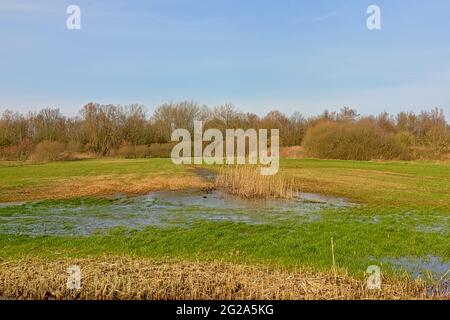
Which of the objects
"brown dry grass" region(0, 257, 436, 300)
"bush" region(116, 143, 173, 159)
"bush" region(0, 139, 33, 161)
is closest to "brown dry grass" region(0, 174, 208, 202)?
"brown dry grass" region(0, 257, 436, 300)

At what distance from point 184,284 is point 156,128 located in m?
63.8

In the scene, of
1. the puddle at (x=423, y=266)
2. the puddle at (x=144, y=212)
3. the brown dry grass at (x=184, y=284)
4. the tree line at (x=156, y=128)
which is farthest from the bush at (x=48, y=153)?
Answer: the puddle at (x=423, y=266)

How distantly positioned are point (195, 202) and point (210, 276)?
12.4m

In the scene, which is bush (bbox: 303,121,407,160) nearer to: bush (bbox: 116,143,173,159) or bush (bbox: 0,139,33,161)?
bush (bbox: 116,143,173,159)

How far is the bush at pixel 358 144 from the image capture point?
54.6m

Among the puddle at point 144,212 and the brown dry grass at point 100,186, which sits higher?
the brown dry grass at point 100,186

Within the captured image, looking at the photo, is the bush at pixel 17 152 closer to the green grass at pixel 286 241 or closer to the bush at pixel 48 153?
the bush at pixel 48 153

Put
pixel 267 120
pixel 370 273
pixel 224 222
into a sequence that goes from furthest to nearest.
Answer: pixel 267 120 → pixel 224 222 → pixel 370 273

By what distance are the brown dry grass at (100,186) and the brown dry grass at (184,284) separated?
14266mm

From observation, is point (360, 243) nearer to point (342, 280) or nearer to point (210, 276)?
point (342, 280)

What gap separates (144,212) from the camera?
53.8 feet

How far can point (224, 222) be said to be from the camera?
13.9 metres

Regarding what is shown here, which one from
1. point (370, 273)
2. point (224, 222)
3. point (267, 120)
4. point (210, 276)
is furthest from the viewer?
point (267, 120)

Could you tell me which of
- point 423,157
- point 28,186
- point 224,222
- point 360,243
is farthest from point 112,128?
point 360,243
